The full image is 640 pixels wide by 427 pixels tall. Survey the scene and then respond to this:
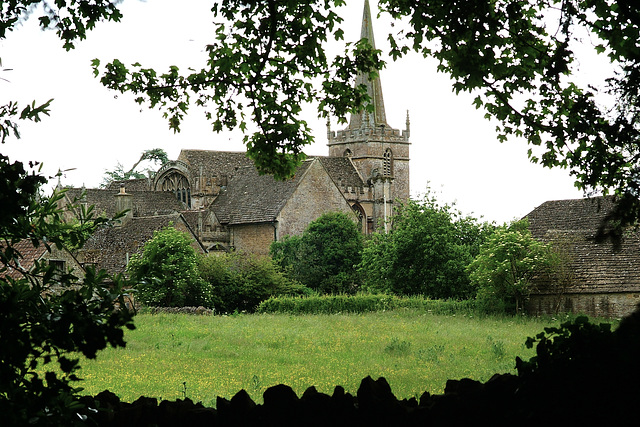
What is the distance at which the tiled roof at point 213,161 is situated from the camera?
76.8 meters

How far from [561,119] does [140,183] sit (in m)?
76.4

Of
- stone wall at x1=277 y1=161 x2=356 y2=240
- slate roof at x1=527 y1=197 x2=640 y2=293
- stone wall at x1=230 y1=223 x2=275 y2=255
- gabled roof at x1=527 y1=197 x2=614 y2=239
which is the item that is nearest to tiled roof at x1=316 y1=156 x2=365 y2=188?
stone wall at x1=277 y1=161 x2=356 y2=240

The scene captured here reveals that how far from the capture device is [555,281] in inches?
1431

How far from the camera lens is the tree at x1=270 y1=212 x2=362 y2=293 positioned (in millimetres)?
58781

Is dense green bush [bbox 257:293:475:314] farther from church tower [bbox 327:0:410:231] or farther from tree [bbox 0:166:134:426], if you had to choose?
church tower [bbox 327:0:410:231]

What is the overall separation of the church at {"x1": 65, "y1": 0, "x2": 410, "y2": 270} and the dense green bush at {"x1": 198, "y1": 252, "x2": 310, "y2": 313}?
5.02m

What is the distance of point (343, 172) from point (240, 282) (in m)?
36.5

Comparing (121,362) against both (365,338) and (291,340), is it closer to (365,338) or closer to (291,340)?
(291,340)

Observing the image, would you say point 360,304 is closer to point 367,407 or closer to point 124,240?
point 124,240

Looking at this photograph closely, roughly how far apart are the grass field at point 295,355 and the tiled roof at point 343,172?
161ft

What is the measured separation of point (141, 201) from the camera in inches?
2876

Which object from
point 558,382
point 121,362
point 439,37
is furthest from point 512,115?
point 121,362

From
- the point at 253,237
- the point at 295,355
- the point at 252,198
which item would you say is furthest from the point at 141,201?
the point at 295,355

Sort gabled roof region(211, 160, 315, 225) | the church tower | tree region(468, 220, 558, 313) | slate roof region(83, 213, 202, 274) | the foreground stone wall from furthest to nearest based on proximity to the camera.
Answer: the church tower
gabled roof region(211, 160, 315, 225)
slate roof region(83, 213, 202, 274)
tree region(468, 220, 558, 313)
the foreground stone wall
